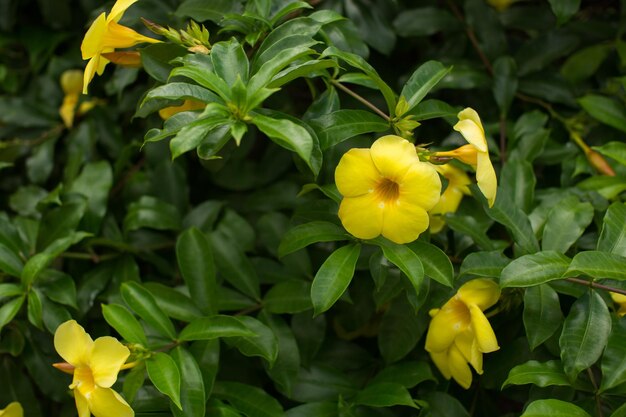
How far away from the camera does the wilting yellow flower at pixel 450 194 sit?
4.90 ft

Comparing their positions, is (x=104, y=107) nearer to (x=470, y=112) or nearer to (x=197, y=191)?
(x=197, y=191)

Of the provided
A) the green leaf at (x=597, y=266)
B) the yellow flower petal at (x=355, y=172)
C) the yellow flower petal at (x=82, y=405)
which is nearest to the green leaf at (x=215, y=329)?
the yellow flower petal at (x=82, y=405)

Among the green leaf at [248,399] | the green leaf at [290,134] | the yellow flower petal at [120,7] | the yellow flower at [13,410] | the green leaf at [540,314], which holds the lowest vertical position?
the yellow flower at [13,410]

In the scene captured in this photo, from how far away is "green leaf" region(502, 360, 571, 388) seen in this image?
1.25m

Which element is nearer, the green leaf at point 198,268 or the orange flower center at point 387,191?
the orange flower center at point 387,191

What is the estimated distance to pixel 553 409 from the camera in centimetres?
121

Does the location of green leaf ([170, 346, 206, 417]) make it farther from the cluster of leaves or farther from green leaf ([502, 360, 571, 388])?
green leaf ([502, 360, 571, 388])

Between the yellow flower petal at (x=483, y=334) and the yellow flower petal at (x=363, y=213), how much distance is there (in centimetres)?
23

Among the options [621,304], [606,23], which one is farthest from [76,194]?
[606,23]

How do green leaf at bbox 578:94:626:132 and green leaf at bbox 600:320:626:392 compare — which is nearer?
green leaf at bbox 600:320:626:392

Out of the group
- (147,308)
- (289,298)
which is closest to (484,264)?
(289,298)

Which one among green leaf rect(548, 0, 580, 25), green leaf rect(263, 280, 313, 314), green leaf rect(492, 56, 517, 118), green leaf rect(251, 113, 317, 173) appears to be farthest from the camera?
green leaf rect(492, 56, 517, 118)

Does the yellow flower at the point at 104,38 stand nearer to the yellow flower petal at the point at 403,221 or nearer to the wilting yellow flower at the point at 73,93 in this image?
the yellow flower petal at the point at 403,221

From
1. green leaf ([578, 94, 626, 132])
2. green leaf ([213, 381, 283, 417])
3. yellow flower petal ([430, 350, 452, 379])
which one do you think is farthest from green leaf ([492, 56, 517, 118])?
green leaf ([213, 381, 283, 417])
